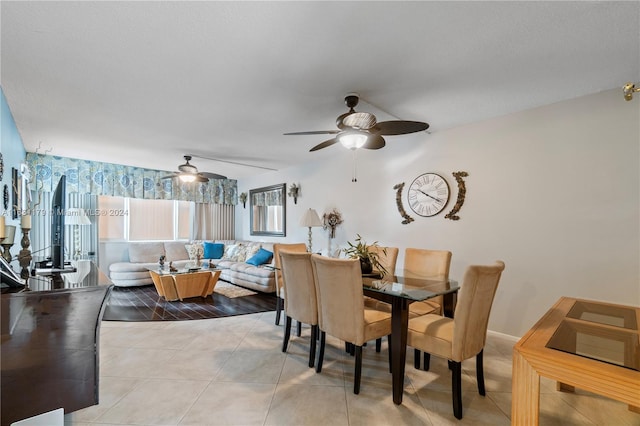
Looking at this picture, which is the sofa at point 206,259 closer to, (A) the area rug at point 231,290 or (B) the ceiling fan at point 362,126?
(A) the area rug at point 231,290

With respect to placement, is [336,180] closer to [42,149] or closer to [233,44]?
[233,44]

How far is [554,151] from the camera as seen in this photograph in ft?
9.73

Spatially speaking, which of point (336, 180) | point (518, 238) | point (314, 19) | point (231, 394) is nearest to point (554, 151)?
point (518, 238)

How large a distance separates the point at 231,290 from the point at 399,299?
4045mm

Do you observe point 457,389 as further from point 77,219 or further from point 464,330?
point 77,219

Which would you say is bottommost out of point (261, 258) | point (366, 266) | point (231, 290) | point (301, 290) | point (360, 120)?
point (231, 290)

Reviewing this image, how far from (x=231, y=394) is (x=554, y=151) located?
3.63 m

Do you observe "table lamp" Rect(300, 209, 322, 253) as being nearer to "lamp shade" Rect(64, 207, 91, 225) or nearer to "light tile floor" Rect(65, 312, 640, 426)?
"light tile floor" Rect(65, 312, 640, 426)

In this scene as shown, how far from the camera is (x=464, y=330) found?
1.94 metres

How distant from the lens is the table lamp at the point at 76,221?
4993mm

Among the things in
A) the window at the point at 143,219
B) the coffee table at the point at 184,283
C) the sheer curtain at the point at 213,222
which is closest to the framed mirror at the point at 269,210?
the sheer curtain at the point at 213,222

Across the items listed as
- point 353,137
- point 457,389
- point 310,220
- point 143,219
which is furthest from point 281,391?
point 143,219

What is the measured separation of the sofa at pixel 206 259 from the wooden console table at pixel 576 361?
3988mm

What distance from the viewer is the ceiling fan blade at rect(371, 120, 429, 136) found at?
8.25 ft
